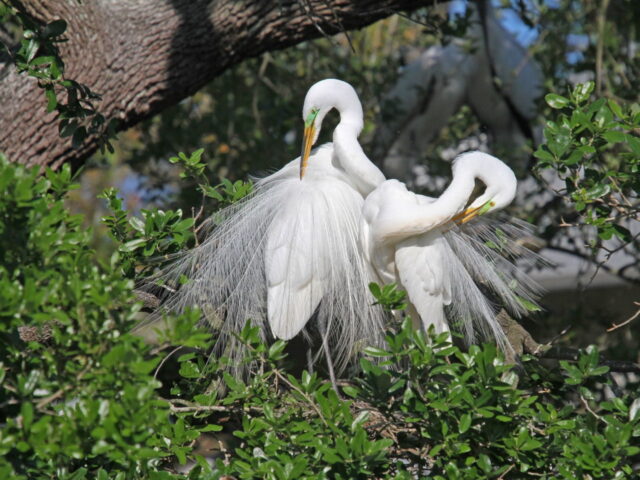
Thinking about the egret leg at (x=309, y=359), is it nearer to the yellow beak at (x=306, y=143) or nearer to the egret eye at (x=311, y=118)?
the yellow beak at (x=306, y=143)

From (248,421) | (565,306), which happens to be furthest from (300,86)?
(248,421)

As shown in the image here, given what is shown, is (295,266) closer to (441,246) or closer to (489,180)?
(441,246)

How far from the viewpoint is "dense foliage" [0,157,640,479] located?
3.86ft

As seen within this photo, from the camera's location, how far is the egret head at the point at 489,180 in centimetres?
198

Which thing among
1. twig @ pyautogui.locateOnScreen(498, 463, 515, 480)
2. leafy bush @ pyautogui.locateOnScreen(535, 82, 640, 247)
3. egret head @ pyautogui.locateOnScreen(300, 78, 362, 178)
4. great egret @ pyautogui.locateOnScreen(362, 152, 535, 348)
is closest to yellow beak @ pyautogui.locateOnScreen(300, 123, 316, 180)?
egret head @ pyautogui.locateOnScreen(300, 78, 362, 178)

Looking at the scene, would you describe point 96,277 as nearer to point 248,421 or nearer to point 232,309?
point 248,421

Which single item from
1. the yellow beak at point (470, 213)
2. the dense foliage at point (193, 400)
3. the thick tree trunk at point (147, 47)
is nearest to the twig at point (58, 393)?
the dense foliage at point (193, 400)

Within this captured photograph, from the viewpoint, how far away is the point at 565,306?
11.6ft

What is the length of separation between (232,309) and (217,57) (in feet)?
2.73

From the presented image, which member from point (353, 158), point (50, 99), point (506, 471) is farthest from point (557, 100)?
point (50, 99)

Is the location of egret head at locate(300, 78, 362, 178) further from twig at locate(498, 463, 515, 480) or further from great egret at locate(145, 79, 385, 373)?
twig at locate(498, 463, 515, 480)

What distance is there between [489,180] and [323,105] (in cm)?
56

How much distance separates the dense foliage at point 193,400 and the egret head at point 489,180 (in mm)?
389

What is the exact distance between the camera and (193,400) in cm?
190
